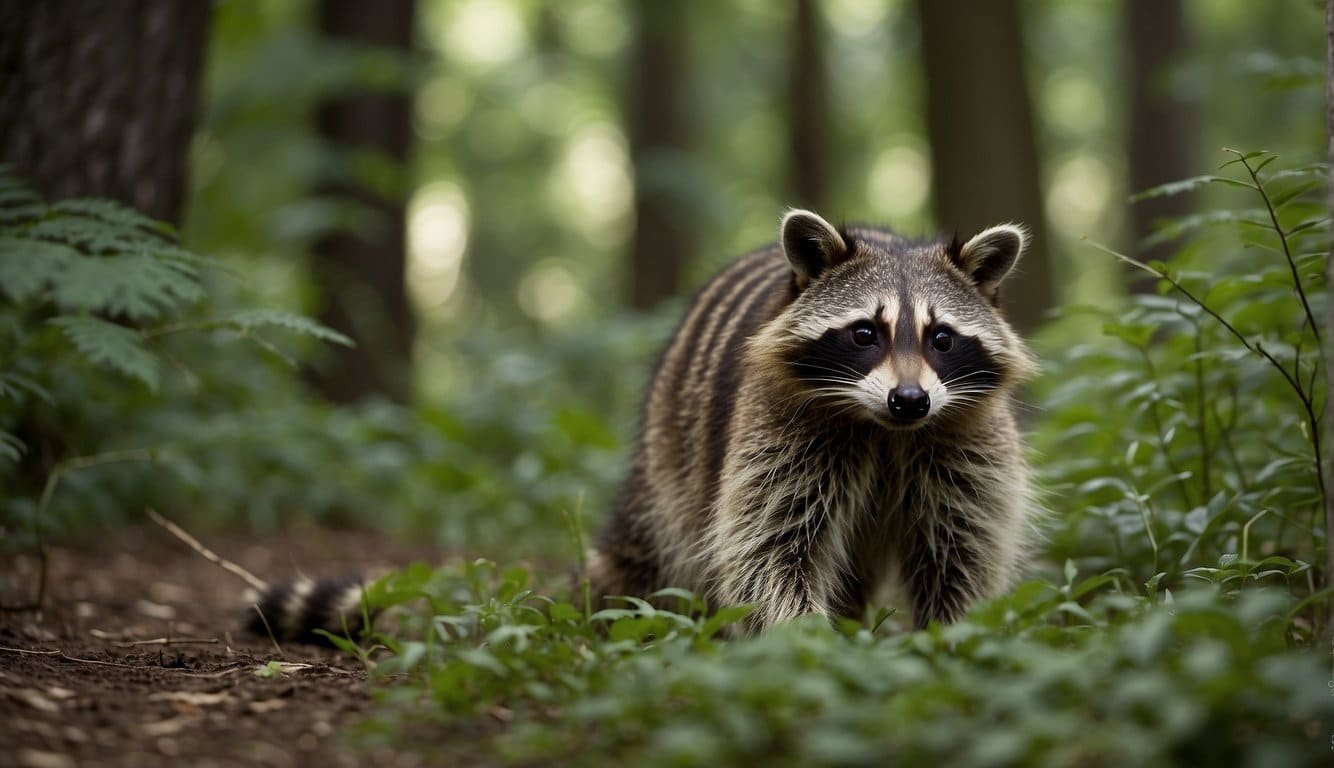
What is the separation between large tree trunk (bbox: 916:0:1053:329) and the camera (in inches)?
355

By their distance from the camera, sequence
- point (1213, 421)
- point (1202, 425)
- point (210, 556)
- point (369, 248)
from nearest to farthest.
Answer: point (210, 556), point (1202, 425), point (1213, 421), point (369, 248)

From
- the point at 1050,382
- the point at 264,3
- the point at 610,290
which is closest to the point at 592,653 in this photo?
the point at 1050,382

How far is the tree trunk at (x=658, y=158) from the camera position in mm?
15141

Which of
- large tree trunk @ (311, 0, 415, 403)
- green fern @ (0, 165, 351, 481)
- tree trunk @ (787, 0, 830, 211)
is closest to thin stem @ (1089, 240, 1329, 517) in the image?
green fern @ (0, 165, 351, 481)

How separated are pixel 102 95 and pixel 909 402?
4.26 metres

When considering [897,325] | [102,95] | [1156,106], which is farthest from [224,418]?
[1156,106]

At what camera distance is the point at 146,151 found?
18.6 feet

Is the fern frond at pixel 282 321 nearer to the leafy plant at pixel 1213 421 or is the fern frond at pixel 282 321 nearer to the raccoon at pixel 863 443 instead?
the raccoon at pixel 863 443

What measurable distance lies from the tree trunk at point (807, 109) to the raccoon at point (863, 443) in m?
11.7

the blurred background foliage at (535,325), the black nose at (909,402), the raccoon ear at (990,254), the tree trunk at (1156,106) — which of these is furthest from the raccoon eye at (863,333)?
the tree trunk at (1156,106)

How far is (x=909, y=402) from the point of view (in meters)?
3.74

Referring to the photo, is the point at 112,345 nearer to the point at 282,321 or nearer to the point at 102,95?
the point at 282,321

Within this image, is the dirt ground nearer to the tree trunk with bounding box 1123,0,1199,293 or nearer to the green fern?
the green fern

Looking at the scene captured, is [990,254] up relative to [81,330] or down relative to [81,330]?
up
